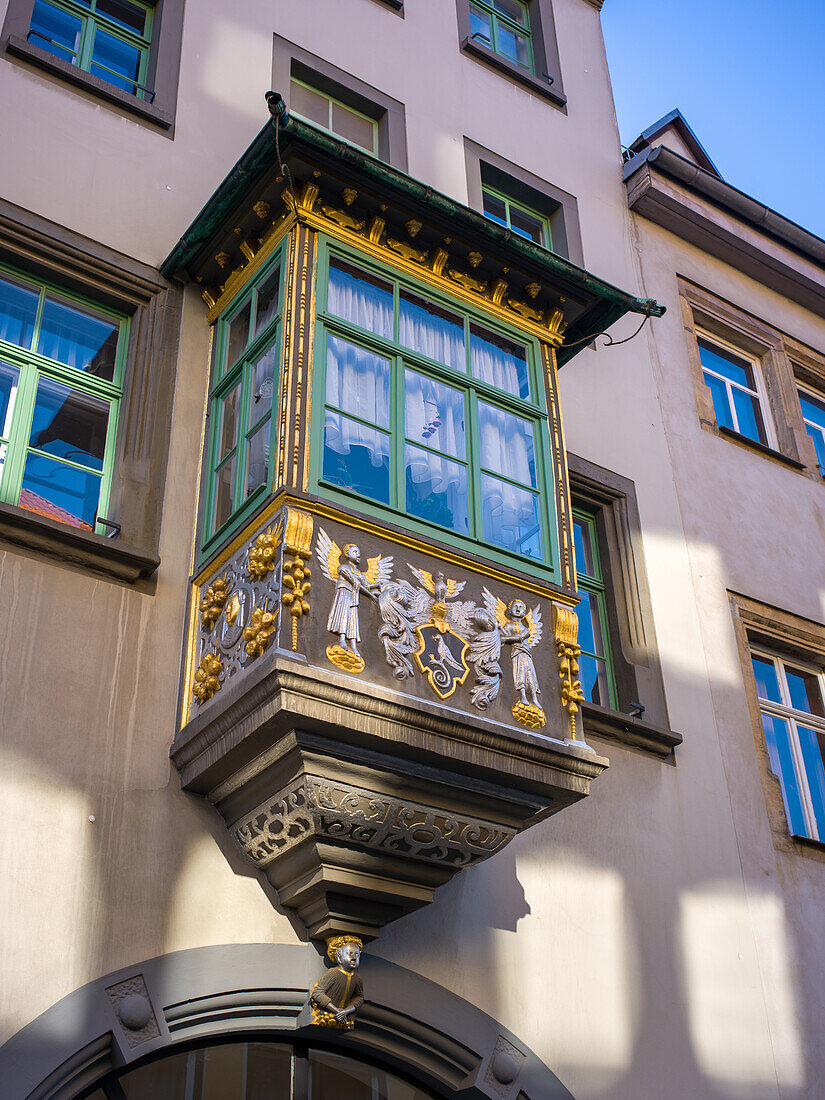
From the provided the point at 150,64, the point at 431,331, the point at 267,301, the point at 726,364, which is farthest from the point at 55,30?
the point at 726,364

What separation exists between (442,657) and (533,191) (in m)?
5.64

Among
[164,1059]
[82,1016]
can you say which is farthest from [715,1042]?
[82,1016]

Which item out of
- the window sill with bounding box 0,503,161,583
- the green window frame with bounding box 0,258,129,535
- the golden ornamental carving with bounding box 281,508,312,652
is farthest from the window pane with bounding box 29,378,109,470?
the golden ornamental carving with bounding box 281,508,312,652

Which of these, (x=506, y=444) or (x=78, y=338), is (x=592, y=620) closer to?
(x=506, y=444)

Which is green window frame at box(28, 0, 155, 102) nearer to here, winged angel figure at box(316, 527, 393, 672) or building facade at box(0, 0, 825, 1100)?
building facade at box(0, 0, 825, 1100)

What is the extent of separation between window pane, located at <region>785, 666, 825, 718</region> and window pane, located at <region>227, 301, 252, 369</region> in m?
5.00

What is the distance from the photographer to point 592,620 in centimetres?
924

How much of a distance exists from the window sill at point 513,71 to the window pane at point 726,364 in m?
2.51

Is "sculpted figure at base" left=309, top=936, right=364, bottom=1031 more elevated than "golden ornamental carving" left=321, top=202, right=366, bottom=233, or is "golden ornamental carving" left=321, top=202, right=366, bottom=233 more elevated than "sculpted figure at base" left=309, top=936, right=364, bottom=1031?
"golden ornamental carving" left=321, top=202, right=366, bottom=233

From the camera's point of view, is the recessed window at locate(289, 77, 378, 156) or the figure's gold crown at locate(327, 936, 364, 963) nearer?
the figure's gold crown at locate(327, 936, 364, 963)

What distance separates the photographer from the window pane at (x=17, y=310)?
24.2 ft

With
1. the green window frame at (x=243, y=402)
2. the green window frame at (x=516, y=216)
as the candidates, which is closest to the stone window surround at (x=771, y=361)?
the green window frame at (x=516, y=216)

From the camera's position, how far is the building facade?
19.9ft

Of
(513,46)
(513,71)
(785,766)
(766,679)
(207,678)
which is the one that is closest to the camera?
(207,678)
